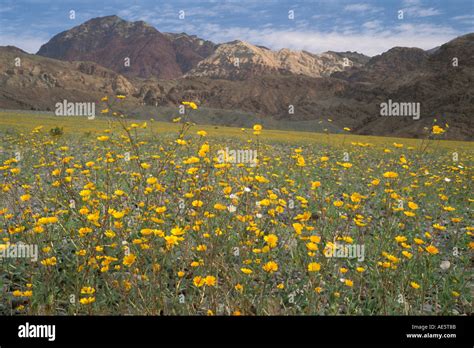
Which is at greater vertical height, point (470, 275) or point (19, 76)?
point (19, 76)

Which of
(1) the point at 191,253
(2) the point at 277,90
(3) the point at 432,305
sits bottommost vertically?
(3) the point at 432,305

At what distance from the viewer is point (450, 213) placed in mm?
6707

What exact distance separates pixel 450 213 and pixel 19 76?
16473 centimetres

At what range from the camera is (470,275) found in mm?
4055

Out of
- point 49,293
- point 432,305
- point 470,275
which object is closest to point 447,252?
point 470,275
